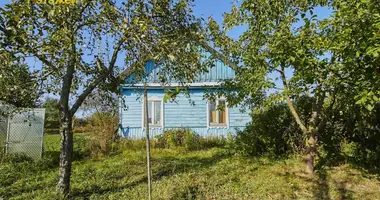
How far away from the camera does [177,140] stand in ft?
40.3

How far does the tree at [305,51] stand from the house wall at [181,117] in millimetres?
6498

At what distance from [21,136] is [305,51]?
8.47 meters

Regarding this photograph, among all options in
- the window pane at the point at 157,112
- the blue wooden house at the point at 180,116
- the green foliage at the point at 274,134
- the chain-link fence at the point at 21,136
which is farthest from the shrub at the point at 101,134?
the green foliage at the point at 274,134

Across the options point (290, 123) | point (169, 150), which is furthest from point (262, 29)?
point (169, 150)

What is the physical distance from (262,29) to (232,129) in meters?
8.15

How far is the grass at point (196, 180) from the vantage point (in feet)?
18.6

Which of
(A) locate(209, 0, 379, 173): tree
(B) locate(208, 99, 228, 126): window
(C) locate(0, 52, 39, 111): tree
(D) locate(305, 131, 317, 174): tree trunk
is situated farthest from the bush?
(C) locate(0, 52, 39, 111): tree

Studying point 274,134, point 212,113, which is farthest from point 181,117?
point 274,134

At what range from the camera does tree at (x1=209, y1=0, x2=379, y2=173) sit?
14.4 ft

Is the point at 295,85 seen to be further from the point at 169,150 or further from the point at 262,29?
the point at 169,150

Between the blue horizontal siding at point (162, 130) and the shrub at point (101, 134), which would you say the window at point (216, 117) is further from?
the shrub at point (101, 134)

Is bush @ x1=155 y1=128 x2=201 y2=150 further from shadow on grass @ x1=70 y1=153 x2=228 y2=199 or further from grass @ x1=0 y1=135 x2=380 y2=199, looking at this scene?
grass @ x1=0 y1=135 x2=380 y2=199

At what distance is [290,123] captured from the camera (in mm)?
8492

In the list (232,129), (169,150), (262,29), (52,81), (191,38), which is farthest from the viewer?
(232,129)
